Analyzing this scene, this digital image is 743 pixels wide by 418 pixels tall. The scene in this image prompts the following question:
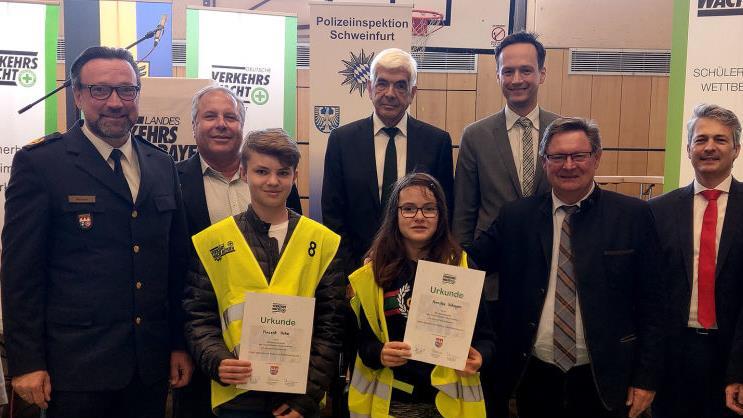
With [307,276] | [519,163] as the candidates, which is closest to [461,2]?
[519,163]

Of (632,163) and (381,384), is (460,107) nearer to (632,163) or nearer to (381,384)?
(632,163)

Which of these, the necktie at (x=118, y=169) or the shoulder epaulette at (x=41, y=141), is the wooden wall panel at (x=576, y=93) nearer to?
the necktie at (x=118, y=169)

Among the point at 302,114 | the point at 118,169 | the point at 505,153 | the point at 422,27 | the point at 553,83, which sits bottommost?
the point at 118,169

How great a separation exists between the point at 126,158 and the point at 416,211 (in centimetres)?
113

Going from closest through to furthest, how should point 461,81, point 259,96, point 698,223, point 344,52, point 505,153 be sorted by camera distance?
point 698,223, point 505,153, point 344,52, point 259,96, point 461,81

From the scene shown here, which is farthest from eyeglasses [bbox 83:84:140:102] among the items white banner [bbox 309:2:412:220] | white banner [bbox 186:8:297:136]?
white banner [bbox 186:8:297:136]

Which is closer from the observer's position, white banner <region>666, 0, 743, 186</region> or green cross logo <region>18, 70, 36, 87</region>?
white banner <region>666, 0, 743, 186</region>

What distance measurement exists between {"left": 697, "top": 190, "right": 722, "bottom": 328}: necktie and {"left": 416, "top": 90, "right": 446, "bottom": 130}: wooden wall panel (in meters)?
4.68

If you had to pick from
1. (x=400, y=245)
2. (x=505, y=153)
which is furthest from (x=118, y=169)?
(x=505, y=153)

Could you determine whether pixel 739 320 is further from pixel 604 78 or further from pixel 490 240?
pixel 604 78

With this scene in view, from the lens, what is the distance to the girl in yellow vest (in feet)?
7.61

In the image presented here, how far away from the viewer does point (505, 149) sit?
3051 mm

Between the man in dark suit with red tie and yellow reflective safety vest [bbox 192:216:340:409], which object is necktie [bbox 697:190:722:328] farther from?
yellow reflective safety vest [bbox 192:216:340:409]

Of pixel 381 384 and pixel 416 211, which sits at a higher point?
pixel 416 211
